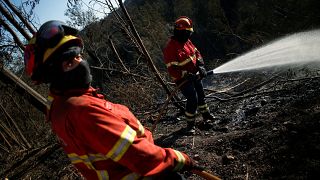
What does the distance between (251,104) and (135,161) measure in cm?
482

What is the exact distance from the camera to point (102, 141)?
173 centimetres

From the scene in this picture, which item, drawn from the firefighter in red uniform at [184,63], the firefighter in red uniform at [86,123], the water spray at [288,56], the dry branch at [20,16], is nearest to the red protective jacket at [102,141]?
the firefighter in red uniform at [86,123]

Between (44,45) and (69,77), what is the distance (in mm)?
237

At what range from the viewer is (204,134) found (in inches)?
228

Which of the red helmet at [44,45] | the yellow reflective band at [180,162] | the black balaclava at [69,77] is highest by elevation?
the red helmet at [44,45]

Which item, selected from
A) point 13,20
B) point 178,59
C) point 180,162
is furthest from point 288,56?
point 13,20

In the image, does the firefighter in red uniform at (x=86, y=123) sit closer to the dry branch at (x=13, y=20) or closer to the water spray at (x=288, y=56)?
the water spray at (x=288, y=56)

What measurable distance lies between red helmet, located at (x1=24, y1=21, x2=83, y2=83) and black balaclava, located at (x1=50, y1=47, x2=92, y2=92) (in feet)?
0.20

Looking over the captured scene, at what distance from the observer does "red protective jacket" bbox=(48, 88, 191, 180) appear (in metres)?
1.74

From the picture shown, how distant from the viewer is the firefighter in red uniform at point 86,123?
1.75m

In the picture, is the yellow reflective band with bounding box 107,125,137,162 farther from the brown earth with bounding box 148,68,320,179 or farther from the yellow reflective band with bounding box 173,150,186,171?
the brown earth with bounding box 148,68,320,179

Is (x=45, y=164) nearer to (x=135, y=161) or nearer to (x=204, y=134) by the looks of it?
(x=204, y=134)

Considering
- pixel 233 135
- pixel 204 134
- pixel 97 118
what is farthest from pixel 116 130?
pixel 204 134

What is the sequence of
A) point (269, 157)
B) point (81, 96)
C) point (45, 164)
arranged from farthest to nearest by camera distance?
point (45, 164), point (269, 157), point (81, 96)
